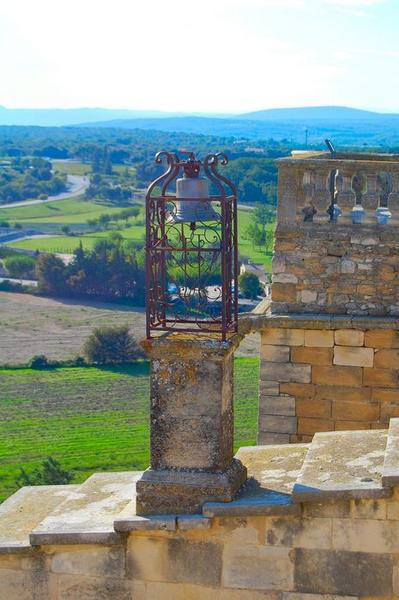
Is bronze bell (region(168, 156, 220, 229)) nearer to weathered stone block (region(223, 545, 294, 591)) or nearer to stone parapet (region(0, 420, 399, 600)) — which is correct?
stone parapet (region(0, 420, 399, 600))

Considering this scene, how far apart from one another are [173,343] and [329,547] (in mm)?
1330

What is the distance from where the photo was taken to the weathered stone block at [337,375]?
27.6ft

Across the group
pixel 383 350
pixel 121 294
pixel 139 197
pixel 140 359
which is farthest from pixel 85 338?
pixel 139 197

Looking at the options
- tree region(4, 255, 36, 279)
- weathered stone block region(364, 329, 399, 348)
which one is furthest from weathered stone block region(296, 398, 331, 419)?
tree region(4, 255, 36, 279)

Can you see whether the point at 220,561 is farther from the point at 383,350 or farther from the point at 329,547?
the point at 383,350

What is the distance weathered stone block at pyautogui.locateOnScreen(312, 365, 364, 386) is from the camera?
8.41m

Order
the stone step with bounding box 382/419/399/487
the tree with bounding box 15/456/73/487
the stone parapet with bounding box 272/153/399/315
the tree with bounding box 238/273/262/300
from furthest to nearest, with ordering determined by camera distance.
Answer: the tree with bounding box 238/273/262/300 → the tree with bounding box 15/456/73/487 → the stone parapet with bounding box 272/153/399/315 → the stone step with bounding box 382/419/399/487

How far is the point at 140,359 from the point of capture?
1992 inches

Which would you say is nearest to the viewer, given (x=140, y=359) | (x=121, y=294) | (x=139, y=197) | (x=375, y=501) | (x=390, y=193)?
(x=375, y=501)

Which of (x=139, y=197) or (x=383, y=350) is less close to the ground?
(x=383, y=350)

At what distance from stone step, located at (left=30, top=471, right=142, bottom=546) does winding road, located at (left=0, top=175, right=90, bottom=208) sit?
118m

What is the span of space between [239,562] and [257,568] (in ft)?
0.32

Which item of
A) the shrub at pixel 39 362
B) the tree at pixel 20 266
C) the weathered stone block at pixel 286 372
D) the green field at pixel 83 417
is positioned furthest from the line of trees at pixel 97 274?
the weathered stone block at pixel 286 372

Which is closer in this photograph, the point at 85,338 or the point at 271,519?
the point at 271,519
